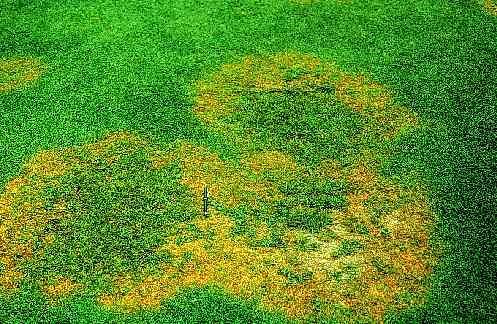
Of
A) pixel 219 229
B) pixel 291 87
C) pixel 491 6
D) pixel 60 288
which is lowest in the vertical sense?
pixel 60 288

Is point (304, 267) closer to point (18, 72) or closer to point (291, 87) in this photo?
point (291, 87)

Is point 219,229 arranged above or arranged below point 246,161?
below

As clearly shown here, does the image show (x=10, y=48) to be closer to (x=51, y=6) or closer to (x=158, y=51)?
(x=51, y=6)

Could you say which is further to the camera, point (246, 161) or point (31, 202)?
point (246, 161)

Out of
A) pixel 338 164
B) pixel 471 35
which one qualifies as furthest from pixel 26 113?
pixel 471 35

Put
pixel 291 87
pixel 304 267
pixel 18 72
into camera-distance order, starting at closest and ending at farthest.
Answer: pixel 304 267, pixel 291 87, pixel 18 72

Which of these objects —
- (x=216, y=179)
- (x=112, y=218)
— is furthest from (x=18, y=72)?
(x=216, y=179)

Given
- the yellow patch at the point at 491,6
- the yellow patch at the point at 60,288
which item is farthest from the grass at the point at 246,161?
the yellow patch at the point at 491,6
